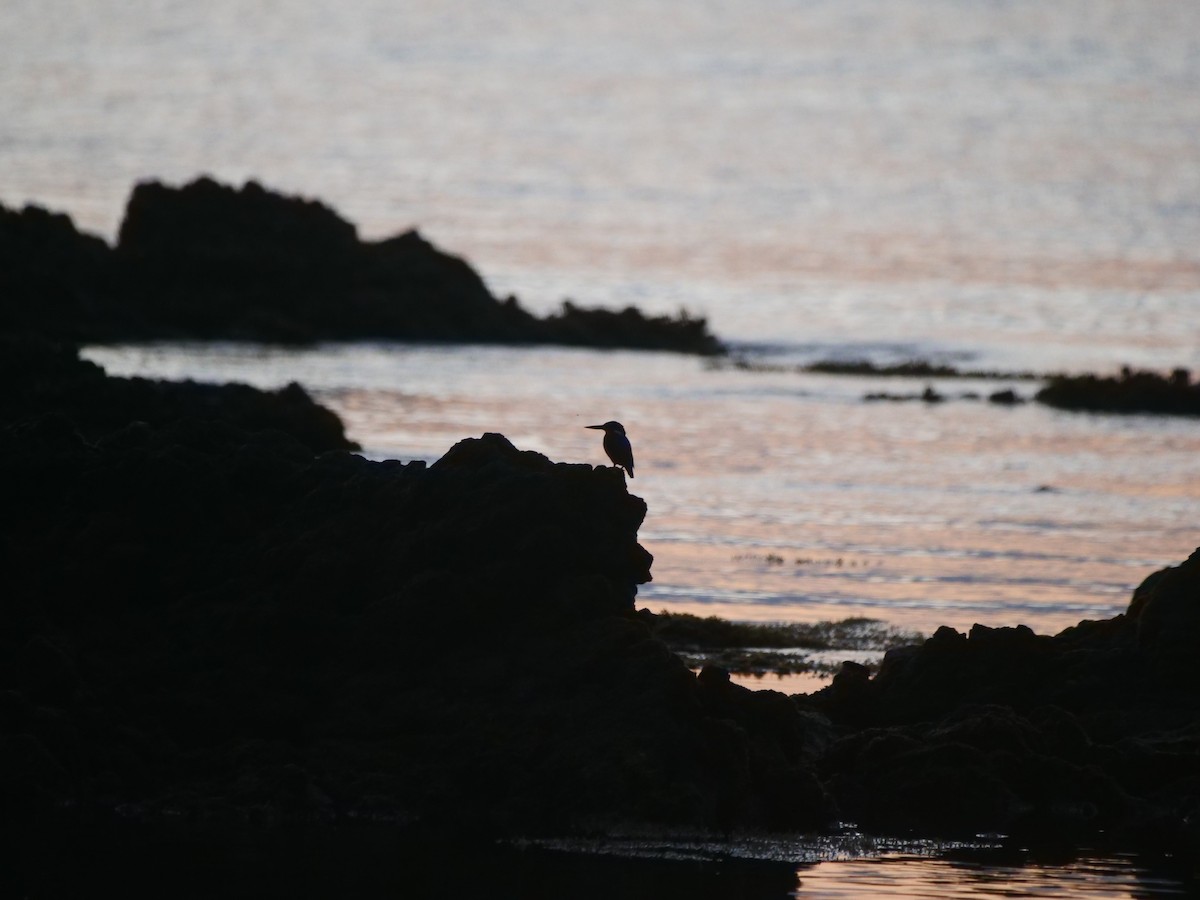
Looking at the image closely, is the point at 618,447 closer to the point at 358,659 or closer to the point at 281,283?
the point at 358,659

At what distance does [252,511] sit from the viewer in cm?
1666

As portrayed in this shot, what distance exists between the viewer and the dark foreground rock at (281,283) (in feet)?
195

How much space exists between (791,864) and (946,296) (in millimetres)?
60135

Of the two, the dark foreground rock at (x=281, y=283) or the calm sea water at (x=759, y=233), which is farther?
the dark foreground rock at (x=281, y=283)

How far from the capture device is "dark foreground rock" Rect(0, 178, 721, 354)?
195ft

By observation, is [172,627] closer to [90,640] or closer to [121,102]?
[90,640]

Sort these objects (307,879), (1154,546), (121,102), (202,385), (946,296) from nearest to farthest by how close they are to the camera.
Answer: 1. (307,879)
2. (1154,546)
3. (202,385)
4. (946,296)
5. (121,102)

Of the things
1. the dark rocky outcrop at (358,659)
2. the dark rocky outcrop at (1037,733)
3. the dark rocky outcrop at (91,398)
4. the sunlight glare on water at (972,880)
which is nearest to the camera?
the sunlight glare on water at (972,880)

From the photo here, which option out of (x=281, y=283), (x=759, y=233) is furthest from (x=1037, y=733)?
(x=759, y=233)

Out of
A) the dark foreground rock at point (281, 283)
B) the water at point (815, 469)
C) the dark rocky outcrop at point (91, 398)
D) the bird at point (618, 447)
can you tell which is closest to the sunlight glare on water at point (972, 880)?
the bird at point (618, 447)

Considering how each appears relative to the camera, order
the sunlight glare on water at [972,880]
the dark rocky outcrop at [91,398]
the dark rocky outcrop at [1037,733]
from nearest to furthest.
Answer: the sunlight glare on water at [972,880] < the dark rocky outcrop at [1037,733] < the dark rocky outcrop at [91,398]

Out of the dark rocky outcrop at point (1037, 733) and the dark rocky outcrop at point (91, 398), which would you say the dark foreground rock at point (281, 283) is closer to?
the dark rocky outcrop at point (91, 398)

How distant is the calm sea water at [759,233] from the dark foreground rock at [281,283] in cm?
256

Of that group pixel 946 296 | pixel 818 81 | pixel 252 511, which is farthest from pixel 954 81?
pixel 252 511
